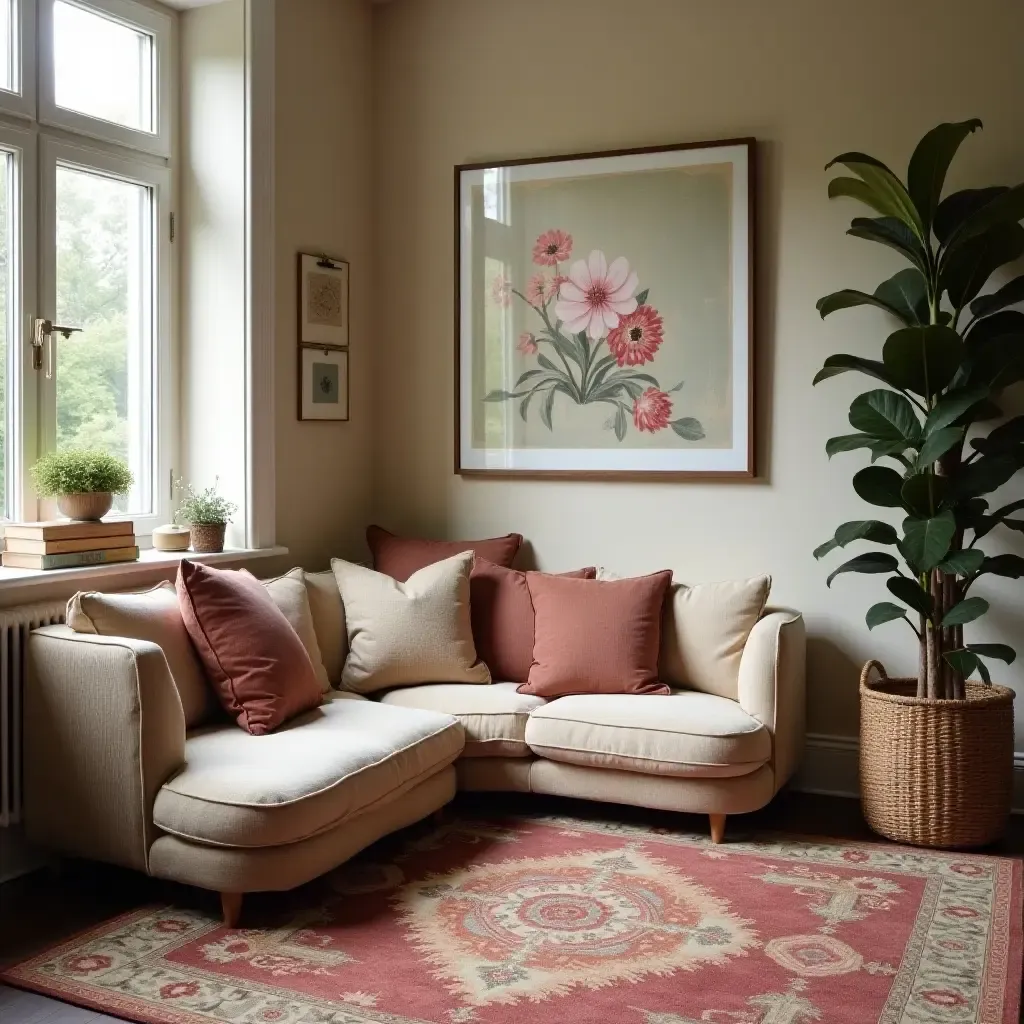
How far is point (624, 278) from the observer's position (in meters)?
4.42

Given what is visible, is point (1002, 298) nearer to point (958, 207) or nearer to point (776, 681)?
point (958, 207)

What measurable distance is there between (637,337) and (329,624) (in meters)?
1.54

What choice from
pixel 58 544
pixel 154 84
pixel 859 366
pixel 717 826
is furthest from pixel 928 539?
pixel 154 84

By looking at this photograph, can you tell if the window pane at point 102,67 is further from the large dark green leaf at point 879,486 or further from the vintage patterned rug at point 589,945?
the large dark green leaf at point 879,486

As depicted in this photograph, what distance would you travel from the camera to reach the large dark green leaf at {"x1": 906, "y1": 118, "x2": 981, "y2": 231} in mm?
3463

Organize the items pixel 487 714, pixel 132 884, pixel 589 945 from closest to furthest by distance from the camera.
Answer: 1. pixel 589 945
2. pixel 132 884
3. pixel 487 714

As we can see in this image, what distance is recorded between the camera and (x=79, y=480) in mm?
3504

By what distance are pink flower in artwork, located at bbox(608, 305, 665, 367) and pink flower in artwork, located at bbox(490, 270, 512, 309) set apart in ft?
1.47

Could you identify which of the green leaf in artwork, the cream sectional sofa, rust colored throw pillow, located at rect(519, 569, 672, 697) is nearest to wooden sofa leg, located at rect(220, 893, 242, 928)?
the cream sectional sofa

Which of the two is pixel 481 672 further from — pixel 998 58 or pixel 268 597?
pixel 998 58

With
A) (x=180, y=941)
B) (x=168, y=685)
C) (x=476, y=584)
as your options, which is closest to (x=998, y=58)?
(x=476, y=584)

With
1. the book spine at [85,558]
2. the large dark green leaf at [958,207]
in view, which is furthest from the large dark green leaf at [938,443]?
the book spine at [85,558]

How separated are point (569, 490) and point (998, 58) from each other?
2075 mm

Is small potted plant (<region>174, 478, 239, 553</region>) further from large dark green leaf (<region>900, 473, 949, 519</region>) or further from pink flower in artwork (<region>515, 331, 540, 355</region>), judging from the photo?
large dark green leaf (<region>900, 473, 949, 519</region>)
